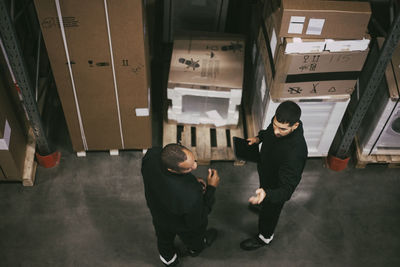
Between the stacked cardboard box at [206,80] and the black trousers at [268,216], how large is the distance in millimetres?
1520

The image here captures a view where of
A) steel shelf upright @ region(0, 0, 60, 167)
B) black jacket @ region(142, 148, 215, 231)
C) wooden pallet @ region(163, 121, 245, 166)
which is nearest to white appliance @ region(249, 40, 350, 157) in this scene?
wooden pallet @ region(163, 121, 245, 166)

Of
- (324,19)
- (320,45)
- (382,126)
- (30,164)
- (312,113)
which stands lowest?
(30,164)

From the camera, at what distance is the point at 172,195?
123 inches

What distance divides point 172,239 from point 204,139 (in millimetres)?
1713

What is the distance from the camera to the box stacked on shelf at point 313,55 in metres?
3.79

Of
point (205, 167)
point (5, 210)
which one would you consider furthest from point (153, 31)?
point (5, 210)

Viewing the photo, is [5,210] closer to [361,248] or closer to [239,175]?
[239,175]

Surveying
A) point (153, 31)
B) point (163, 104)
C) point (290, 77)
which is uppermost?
point (290, 77)

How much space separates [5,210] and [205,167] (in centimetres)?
235

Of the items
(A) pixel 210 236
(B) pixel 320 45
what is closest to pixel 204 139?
(A) pixel 210 236

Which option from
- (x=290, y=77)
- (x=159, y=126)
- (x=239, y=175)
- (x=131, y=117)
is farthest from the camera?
(x=159, y=126)

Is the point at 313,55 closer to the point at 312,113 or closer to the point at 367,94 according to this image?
the point at 367,94

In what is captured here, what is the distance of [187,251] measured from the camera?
14.2 feet

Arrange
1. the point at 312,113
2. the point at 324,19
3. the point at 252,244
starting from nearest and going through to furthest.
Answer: the point at 324,19 < the point at 252,244 < the point at 312,113
